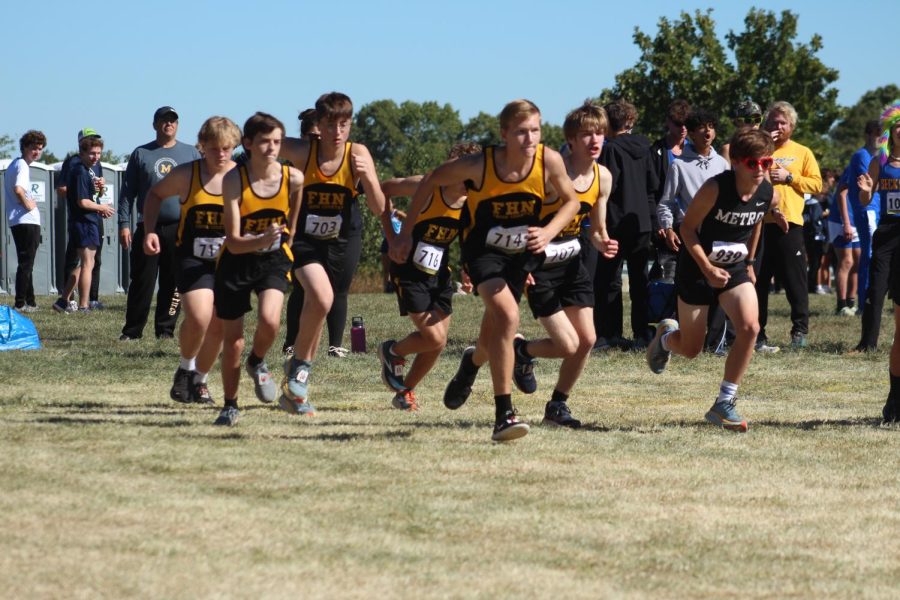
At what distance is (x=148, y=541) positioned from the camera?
505 centimetres

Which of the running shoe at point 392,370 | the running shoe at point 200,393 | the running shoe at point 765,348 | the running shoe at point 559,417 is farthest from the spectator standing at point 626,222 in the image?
the running shoe at point 200,393

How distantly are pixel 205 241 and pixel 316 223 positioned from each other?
712 mm

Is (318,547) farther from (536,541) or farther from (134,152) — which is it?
(134,152)

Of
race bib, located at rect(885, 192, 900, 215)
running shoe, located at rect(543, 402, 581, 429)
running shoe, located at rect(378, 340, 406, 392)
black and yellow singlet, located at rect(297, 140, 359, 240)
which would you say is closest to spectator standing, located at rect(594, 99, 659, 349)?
race bib, located at rect(885, 192, 900, 215)

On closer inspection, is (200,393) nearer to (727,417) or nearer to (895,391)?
(727,417)

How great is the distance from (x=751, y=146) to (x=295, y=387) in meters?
2.92

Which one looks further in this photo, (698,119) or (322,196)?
(698,119)

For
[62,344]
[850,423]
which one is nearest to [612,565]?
[850,423]

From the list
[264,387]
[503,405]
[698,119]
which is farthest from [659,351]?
[698,119]

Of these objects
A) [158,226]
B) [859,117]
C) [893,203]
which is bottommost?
[158,226]

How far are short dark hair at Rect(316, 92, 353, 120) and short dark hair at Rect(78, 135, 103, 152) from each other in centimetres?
901

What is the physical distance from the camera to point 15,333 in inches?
510

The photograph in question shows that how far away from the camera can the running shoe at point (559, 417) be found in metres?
8.40

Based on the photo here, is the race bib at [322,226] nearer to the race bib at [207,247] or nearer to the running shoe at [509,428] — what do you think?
the race bib at [207,247]
